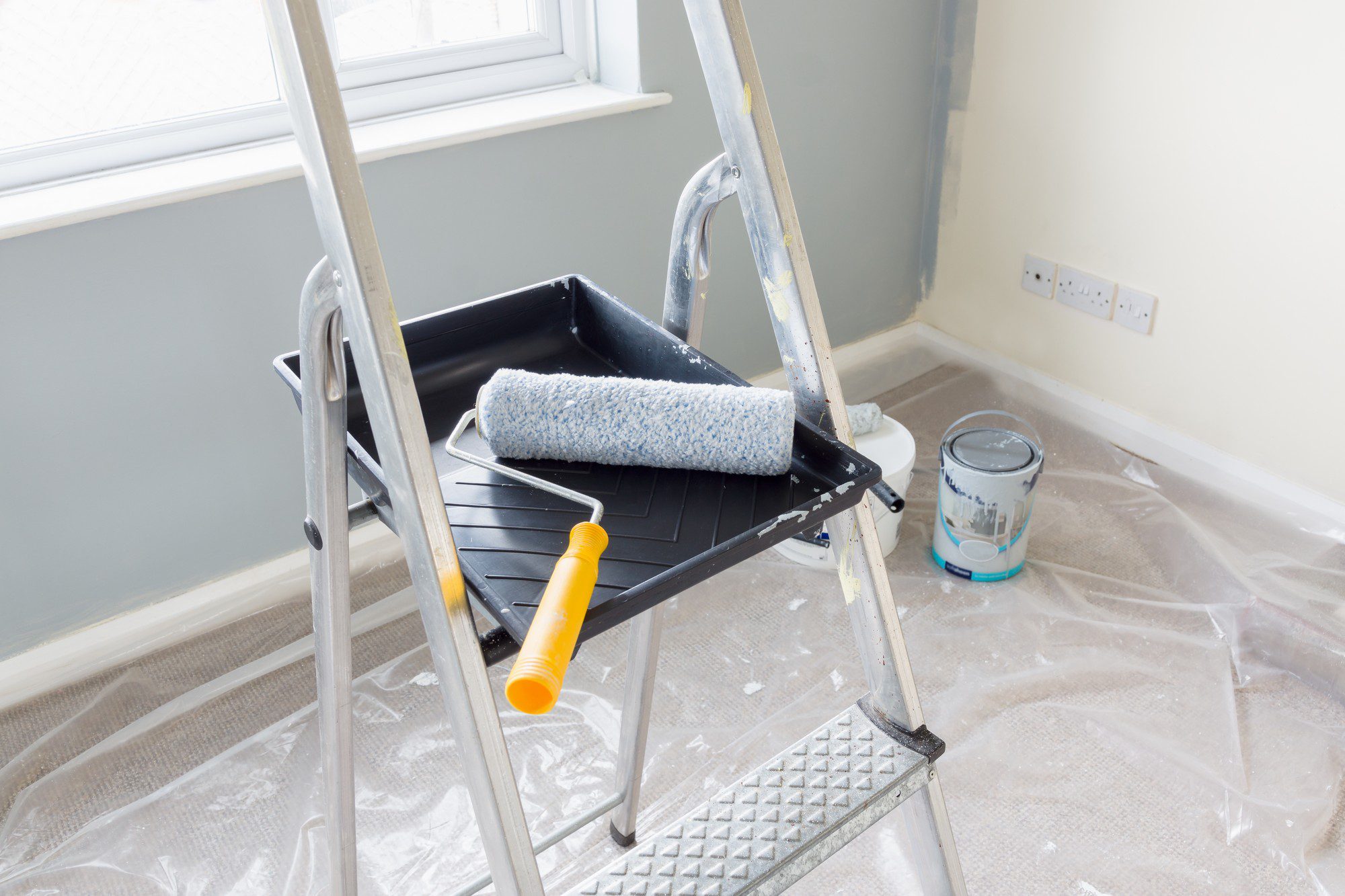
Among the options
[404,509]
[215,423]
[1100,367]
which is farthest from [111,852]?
[1100,367]

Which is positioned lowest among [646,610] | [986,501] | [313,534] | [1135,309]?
[986,501]

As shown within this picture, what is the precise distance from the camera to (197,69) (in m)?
1.55

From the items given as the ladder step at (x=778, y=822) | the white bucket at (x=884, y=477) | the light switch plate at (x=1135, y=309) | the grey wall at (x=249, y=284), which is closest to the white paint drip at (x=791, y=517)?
the ladder step at (x=778, y=822)

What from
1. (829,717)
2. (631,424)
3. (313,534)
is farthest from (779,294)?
(829,717)

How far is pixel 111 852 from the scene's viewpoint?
132 cm

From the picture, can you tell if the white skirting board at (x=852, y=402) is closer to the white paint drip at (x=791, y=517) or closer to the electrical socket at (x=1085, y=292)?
the electrical socket at (x=1085, y=292)

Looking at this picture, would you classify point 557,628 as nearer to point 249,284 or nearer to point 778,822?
point 778,822

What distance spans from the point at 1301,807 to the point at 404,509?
1.33 m

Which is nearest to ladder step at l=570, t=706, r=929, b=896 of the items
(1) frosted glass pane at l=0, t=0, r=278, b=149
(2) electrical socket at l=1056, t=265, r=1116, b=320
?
(1) frosted glass pane at l=0, t=0, r=278, b=149

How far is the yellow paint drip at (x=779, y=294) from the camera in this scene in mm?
752

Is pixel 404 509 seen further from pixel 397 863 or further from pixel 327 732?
pixel 397 863

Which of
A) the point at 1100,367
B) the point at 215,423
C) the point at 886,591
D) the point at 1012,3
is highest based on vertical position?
the point at 1012,3

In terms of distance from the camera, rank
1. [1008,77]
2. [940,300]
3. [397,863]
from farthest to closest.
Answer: [940,300] → [1008,77] → [397,863]

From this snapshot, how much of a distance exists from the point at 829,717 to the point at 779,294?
0.91 meters
